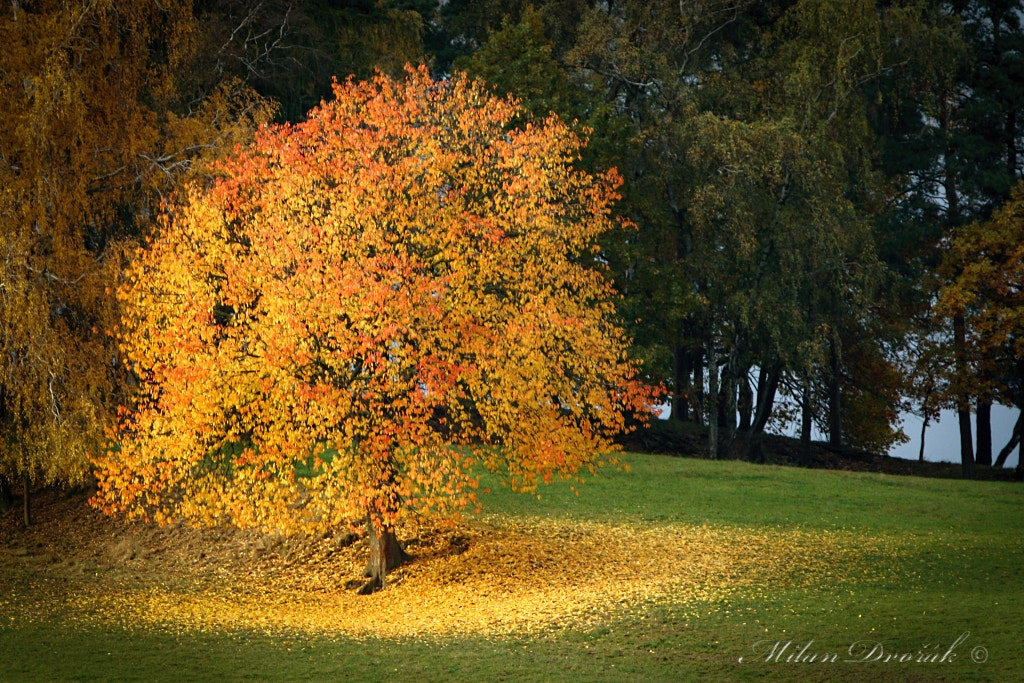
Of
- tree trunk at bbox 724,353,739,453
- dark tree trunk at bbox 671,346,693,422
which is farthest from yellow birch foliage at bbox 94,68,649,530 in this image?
dark tree trunk at bbox 671,346,693,422

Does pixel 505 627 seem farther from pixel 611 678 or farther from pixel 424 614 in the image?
pixel 611 678

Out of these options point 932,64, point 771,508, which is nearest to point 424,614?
point 771,508

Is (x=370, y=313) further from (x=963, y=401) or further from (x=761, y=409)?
(x=761, y=409)

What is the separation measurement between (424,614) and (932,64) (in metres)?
24.7

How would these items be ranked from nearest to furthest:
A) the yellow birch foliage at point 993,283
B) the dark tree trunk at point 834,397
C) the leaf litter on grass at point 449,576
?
1. the leaf litter on grass at point 449,576
2. the yellow birch foliage at point 993,283
3. the dark tree trunk at point 834,397

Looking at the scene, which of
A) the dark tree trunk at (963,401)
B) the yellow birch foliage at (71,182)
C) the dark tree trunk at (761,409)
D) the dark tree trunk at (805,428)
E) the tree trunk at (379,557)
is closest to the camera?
the yellow birch foliage at (71,182)

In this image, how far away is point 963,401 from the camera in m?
34.0

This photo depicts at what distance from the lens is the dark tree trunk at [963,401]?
111 feet

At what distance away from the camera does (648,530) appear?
2291 centimetres

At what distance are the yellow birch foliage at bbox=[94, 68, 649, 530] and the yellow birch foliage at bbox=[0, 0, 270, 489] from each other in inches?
93.4

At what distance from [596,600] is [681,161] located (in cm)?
1923

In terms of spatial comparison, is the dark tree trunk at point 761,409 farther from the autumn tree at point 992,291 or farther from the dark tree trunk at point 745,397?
the autumn tree at point 992,291

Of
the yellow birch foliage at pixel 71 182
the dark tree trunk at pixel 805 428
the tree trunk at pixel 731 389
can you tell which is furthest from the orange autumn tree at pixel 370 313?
the dark tree trunk at pixel 805 428

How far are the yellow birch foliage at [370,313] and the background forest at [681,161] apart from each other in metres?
2.79
